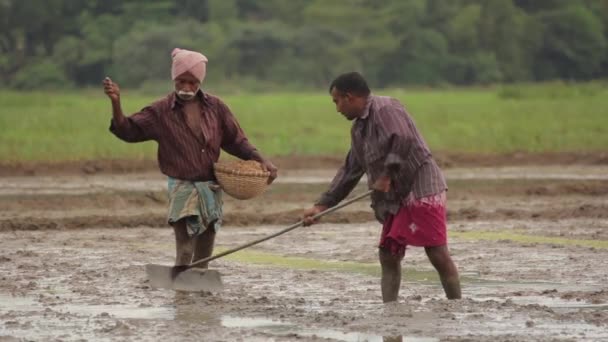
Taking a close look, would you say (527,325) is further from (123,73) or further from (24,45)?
(24,45)

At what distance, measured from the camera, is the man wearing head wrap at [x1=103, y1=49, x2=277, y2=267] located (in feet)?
29.9

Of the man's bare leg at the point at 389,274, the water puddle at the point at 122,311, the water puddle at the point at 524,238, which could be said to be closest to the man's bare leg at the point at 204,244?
the water puddle at the point at 122,311

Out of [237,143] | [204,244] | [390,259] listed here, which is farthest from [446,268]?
[204,244]

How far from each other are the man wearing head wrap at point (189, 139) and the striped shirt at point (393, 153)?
1019mm

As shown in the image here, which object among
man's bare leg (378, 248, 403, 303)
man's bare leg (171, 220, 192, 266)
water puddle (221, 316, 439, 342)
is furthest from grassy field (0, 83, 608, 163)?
water puddle (221, 316, 439, 342)

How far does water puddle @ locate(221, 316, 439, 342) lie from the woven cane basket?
0.92m

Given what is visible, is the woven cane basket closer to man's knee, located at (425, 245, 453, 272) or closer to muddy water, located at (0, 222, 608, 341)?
muddy water, located at (0, 222, 608, 341)

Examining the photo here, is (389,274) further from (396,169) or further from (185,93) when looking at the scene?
(185,93)

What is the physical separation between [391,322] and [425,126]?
827 inches

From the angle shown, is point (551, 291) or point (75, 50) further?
point (75, 50)

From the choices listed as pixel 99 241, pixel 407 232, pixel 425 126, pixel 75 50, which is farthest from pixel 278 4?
pixel 407 232

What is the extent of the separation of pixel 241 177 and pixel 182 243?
27.1 inches

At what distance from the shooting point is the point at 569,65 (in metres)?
77.9

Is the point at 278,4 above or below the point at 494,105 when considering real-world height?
above
